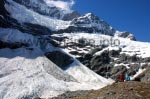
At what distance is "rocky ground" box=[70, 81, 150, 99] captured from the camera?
47562mm

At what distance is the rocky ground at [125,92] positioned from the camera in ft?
156

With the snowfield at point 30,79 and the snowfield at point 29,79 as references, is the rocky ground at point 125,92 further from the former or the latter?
the snowfield at point 29,79

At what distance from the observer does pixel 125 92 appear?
4891 centimetres

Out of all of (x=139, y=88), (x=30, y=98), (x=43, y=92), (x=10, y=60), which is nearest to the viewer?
(x=139, y=88)

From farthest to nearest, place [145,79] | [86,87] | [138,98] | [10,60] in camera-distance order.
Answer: [10,60], [86,87], [145,79], [138,98]

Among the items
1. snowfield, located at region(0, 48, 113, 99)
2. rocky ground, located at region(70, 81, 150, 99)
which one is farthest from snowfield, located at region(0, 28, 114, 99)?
rocky ground, located at region(70, 81, 150, 99)

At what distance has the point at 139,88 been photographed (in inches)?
1998

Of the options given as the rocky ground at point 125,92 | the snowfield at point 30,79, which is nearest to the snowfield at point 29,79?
the snowfield at point 30,79

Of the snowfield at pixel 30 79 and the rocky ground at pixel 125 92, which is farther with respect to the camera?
the snowfield at pixel 30 79

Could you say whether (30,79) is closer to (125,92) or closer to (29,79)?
(29,79)

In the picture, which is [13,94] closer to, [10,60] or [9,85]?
[9,85]

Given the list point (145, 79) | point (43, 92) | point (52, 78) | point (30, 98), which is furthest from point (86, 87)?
point (145, 79)

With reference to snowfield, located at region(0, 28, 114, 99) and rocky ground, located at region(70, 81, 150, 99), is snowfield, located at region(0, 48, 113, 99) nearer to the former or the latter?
snowfield, located at region(0, 28, 114, 99)

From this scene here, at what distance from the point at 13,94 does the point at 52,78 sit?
36208 mm
